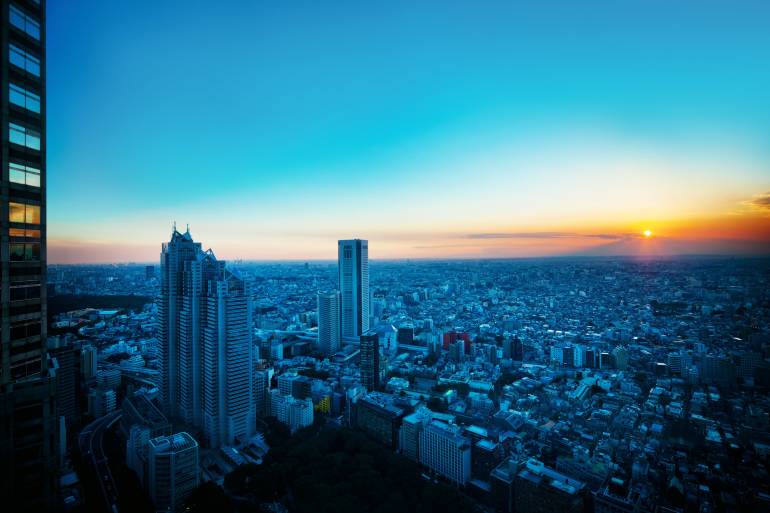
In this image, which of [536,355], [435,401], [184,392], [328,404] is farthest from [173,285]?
[536,355]

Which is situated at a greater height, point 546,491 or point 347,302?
point 347,302

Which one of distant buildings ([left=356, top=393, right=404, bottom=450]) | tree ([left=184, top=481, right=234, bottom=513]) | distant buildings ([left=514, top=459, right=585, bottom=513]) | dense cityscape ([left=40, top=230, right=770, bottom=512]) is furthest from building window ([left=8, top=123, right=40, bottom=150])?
distant buildings ([left=356, top=393, right=404, bottom=450])

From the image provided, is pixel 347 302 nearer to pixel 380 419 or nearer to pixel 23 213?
pixel 380 419

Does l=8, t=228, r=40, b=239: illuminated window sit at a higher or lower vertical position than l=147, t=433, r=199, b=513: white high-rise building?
higher

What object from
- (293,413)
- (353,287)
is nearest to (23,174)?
(293,413)

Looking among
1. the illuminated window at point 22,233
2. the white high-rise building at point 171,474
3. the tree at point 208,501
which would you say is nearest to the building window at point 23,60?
the illuminated window at point 22,233

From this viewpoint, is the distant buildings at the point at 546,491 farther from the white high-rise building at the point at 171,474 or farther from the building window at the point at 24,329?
the building window at the point at 24,329

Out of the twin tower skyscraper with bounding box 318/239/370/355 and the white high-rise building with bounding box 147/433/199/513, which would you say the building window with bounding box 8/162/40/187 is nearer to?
the white high-rise building with bounding box 147/433/199/513
